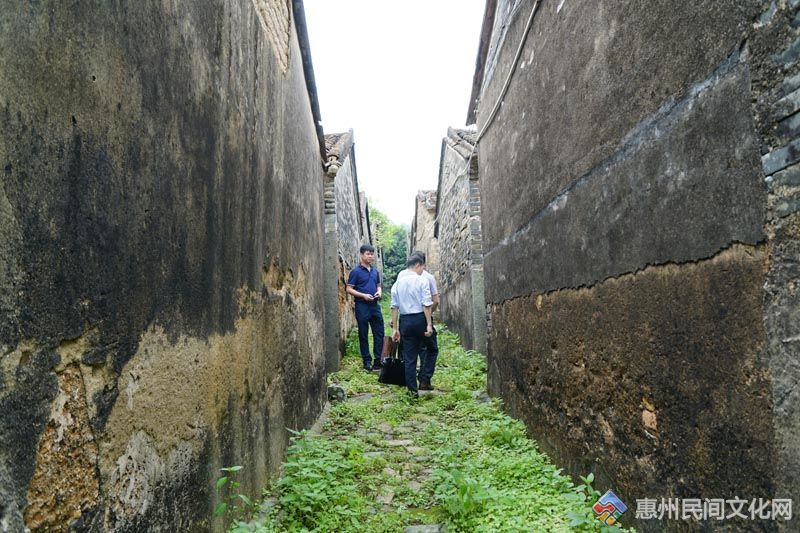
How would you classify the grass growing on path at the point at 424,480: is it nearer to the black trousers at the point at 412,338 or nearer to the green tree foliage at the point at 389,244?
the black trousers at the point at 412,338

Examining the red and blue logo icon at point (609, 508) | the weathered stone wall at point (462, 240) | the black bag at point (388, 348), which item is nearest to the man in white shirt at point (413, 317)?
the black bag at point (388, 348)

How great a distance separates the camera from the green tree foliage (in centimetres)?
3241

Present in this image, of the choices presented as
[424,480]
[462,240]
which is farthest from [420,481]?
[462,240]

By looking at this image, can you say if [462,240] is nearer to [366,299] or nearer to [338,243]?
[338,243]

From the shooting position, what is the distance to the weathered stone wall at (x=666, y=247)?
143cm

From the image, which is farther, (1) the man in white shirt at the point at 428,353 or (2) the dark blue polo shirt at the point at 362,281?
(2) the dark blue polo shirt at the point at 362,281

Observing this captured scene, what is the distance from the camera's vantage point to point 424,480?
11.3 feet

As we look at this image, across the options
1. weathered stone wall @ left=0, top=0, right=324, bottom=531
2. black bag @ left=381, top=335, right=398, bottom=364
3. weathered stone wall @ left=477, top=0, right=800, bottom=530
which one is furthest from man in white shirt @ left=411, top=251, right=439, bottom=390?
weathered stone wall @ left=0, top=0, right=324, bottom=531

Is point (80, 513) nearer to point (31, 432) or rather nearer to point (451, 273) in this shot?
point (31, 432)

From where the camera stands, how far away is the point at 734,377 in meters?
1.59

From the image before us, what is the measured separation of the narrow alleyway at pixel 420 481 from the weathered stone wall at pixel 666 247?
0.96 ft

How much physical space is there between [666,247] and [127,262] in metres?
1.95

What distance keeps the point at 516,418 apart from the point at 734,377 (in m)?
2.92

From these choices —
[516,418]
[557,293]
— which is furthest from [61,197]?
[516,418]
